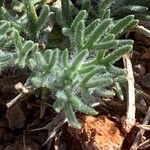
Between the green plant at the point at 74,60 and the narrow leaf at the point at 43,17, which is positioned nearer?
the green plant at the point at 74,60

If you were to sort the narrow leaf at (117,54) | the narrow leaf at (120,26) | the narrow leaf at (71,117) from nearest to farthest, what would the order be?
the narrow leaf at (71,117)
the narrow leaf at (117,54)
the narrow leaf at (120,26)

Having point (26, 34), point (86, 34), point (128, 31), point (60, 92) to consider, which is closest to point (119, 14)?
point (128, 31)

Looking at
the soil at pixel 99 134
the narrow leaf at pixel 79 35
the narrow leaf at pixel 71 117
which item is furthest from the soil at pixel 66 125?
the narrow leaf at pixel 79 35

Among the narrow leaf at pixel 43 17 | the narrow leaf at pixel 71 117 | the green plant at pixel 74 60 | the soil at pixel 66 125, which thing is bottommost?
the soil at pixel 66 125

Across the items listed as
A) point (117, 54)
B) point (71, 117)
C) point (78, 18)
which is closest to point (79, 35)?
point (78, 18)

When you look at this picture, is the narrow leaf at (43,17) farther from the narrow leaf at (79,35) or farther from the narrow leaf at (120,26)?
the narrow leaf at (120,26)

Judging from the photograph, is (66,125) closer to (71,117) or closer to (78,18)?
(71,117)

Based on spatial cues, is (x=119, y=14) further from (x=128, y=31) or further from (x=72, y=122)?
(x=72, y=122)

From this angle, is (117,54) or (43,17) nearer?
(117,54)

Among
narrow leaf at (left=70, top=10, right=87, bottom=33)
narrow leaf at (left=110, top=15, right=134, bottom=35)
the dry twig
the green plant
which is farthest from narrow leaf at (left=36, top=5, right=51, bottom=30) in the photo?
the dry twig
